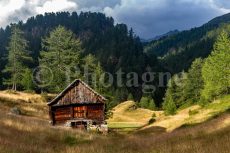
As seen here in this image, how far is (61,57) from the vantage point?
6531cm

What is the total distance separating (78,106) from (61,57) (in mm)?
20205

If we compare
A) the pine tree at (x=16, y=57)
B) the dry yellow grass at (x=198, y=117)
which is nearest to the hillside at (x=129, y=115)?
the pine tree at (x=16, y=57)

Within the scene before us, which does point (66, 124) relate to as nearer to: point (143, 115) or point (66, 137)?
point (66, 137)

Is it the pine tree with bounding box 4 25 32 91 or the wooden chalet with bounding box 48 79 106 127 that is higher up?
the pine tree with bounding box 4 25 32 91

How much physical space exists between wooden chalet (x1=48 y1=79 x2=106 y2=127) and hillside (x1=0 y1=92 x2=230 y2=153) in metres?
10.7

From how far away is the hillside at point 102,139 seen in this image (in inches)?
520

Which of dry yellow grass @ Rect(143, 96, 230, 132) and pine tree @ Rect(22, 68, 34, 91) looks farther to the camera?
pine tree @ Rect(22, 68, 34, 91)

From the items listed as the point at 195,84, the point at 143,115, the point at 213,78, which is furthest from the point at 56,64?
the point at 195,84

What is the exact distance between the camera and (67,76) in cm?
6075

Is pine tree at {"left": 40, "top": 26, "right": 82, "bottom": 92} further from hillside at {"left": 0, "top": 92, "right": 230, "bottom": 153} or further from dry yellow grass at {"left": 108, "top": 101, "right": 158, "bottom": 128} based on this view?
dry yellow grass at {"left": 108, "top": 101, "right": 158, "bottom": 128}

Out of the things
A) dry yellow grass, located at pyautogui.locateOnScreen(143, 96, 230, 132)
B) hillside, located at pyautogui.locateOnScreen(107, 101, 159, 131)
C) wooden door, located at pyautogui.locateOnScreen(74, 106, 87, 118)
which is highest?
wooden door, located at pyautogui.locateOnScreen(74, 106, 87, 118)

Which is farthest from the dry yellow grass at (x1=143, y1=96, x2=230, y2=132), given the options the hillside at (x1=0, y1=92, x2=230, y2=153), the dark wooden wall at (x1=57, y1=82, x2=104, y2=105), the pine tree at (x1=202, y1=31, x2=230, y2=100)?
the dark wooden wall at (x1=57, y1=82, x2=104, y2=105)

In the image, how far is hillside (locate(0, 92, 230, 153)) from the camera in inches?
520

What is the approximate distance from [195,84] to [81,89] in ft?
187
